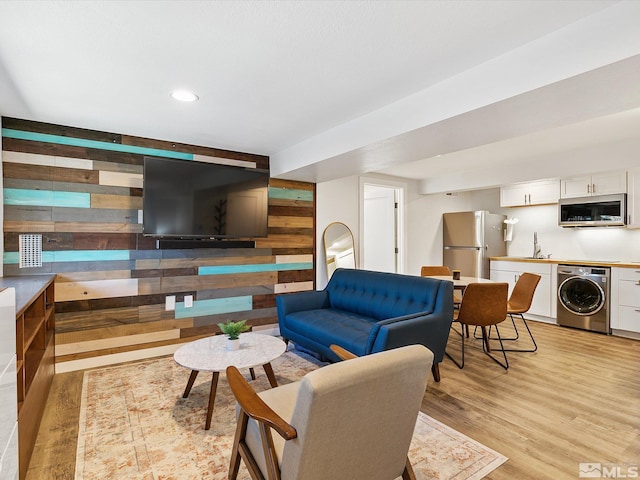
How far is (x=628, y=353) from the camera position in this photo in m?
3.59

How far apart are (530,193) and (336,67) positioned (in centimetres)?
456

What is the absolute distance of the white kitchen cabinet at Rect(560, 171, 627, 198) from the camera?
14.1 ft

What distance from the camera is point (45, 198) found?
9.77ft

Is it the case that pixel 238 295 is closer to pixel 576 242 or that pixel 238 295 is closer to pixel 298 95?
pixel 298 95

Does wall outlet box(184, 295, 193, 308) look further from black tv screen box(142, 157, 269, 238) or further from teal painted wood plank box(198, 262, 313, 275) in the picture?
black tv screen box(142, 157, 269, 238)

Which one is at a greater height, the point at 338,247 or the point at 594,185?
the point at 594,185

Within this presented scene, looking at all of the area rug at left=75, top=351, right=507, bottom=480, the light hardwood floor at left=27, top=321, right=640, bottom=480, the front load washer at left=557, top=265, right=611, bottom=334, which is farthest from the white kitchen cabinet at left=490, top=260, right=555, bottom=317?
the area rug at left=75, top=351, right=507, bottom=480

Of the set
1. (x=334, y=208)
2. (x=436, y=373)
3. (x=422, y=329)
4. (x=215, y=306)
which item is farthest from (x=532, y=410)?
(x=334, y=208)

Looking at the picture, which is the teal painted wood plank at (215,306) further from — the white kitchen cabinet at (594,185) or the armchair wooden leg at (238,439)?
the white kitchen cabinet at (594,185)

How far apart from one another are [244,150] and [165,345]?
233 cm

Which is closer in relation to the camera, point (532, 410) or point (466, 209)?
point (532, 410)

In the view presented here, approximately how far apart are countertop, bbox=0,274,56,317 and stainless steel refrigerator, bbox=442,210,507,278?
557cm

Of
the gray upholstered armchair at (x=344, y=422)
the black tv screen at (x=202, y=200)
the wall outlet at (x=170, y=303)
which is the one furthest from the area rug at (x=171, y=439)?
the black tv screen at (x=202, y=200)

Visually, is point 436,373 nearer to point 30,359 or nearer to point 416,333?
point 416,333
